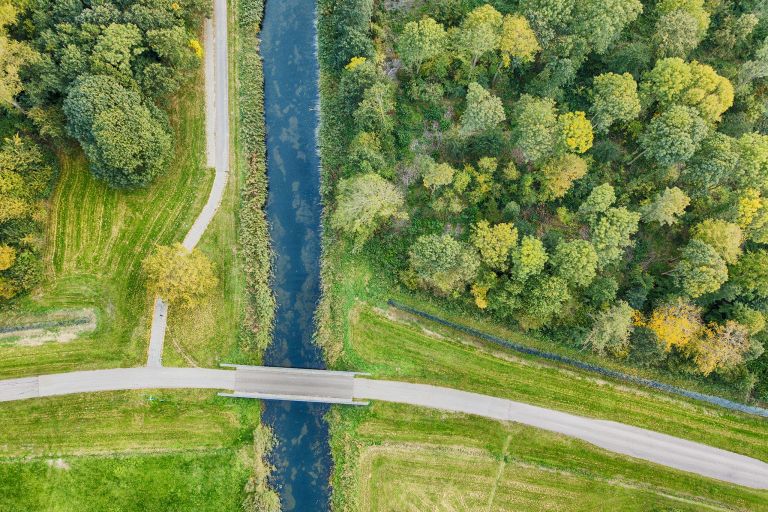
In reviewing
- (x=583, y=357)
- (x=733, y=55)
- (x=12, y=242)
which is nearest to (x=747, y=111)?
(x=733, y=55)

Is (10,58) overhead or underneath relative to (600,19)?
underneath

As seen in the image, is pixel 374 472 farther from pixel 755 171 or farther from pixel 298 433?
pixel 755 171

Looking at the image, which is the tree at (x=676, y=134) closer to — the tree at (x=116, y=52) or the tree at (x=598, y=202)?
the tree at (x=598, y=202)

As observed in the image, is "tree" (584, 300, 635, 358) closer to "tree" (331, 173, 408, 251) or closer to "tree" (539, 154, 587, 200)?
"tree" (539, 154, 587, 200)

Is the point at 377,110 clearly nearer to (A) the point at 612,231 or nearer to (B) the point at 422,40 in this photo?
(B) the point at 422,40

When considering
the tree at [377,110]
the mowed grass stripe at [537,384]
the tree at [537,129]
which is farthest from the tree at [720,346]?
the tree at [377,110]

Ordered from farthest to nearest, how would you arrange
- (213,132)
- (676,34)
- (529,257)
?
(213,132) < (676,34) < (529,257)

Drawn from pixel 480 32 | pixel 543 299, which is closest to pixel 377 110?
pixel 480 32

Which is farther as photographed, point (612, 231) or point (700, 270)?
point (612, 231)
